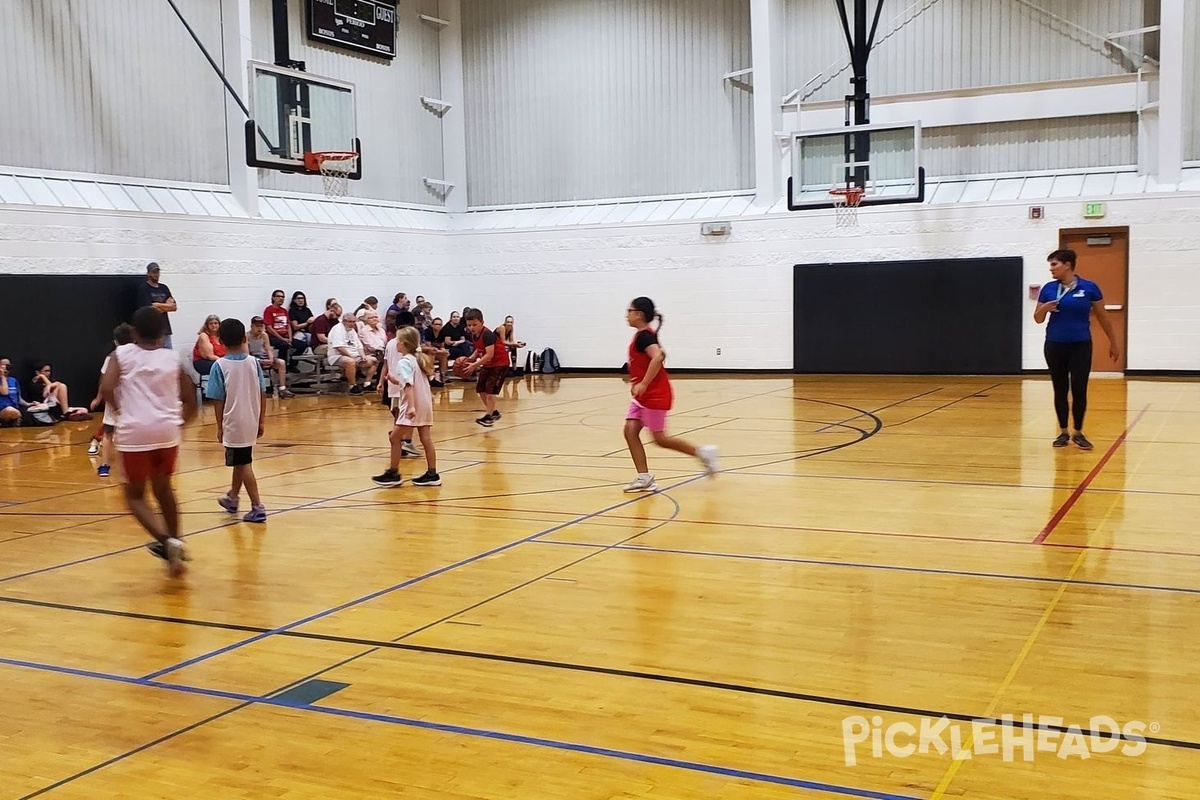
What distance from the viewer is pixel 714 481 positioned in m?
9.07

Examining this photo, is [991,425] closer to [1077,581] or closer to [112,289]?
[1077,581]

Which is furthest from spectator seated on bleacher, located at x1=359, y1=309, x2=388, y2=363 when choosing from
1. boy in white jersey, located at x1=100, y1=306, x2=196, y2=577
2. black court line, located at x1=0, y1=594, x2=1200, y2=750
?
black court line, located at x1=0, y1=594, x2=1200, y2=750

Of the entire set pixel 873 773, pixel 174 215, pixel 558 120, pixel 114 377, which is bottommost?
pixel 873 773

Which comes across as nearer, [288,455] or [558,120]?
[288,455]

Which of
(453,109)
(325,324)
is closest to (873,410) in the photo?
(325,324)

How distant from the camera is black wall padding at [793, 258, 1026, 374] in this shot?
19438mm

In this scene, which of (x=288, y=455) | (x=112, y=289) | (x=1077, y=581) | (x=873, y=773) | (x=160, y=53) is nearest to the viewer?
(x=873, y=773)

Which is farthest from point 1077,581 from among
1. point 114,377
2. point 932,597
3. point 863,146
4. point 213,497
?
point 863,146

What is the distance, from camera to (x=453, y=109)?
2414 cm

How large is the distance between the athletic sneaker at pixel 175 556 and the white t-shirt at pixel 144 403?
1.85 feet

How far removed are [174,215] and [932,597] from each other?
15.3 meters

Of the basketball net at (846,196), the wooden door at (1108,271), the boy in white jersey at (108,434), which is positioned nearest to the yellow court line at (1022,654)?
the boy in white jersey at (108,434)

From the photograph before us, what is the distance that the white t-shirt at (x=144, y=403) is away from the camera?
20.2 ft

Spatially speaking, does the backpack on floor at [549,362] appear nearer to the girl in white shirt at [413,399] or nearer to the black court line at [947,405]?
the black court line at [947,405]
